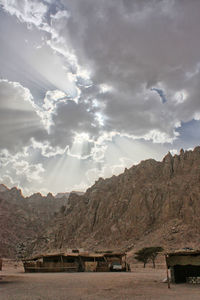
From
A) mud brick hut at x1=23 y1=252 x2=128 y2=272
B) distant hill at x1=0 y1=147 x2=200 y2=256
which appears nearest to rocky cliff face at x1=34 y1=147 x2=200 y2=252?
distant hill at x1=0 y1=147 x2=200 y2=256

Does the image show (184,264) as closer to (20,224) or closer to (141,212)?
(141,212)

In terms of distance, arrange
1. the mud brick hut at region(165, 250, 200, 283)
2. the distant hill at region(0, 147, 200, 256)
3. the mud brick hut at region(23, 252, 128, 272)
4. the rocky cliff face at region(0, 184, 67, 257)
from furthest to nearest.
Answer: the rocky cliff face at region(0, 184, 67, 257)
the distant hill at region(0, 147, 200, 256)
the mud brick hut at region(23, 252, 128, 272)
the mud brick hut at region(165, 250, 200, 283)

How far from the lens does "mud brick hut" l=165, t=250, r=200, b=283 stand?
61.4ft

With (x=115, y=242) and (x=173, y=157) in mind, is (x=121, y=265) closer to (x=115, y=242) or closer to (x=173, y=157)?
(x=115, y=242)

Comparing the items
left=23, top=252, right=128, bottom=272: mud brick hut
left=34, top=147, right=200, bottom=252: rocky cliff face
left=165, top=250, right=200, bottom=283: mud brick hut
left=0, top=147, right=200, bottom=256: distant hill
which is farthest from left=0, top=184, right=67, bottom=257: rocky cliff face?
left=165, top=250, right=200, bottom=283: mud brick hut

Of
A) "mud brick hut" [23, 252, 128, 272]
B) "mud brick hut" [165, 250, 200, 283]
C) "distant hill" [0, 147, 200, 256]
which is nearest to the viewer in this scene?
"mud brick hut" [165, 250, 200, 283]

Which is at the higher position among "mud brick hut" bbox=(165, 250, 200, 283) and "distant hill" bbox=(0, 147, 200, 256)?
"distant hill" bbox=(0, 147, 200, 256)

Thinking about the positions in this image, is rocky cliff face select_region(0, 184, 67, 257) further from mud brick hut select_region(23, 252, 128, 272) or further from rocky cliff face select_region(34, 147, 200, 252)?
mud brick hut select_region(23, 252, 128, 272)

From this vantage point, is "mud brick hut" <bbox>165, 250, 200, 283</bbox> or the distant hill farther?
the distant hill

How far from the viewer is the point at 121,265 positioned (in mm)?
40688

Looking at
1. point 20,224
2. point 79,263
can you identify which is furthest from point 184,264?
point 20,224

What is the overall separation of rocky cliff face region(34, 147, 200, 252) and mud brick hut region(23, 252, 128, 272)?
27.7 meters

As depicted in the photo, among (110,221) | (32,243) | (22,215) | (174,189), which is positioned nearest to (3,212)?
(22,215)

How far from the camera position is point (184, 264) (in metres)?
18.8
